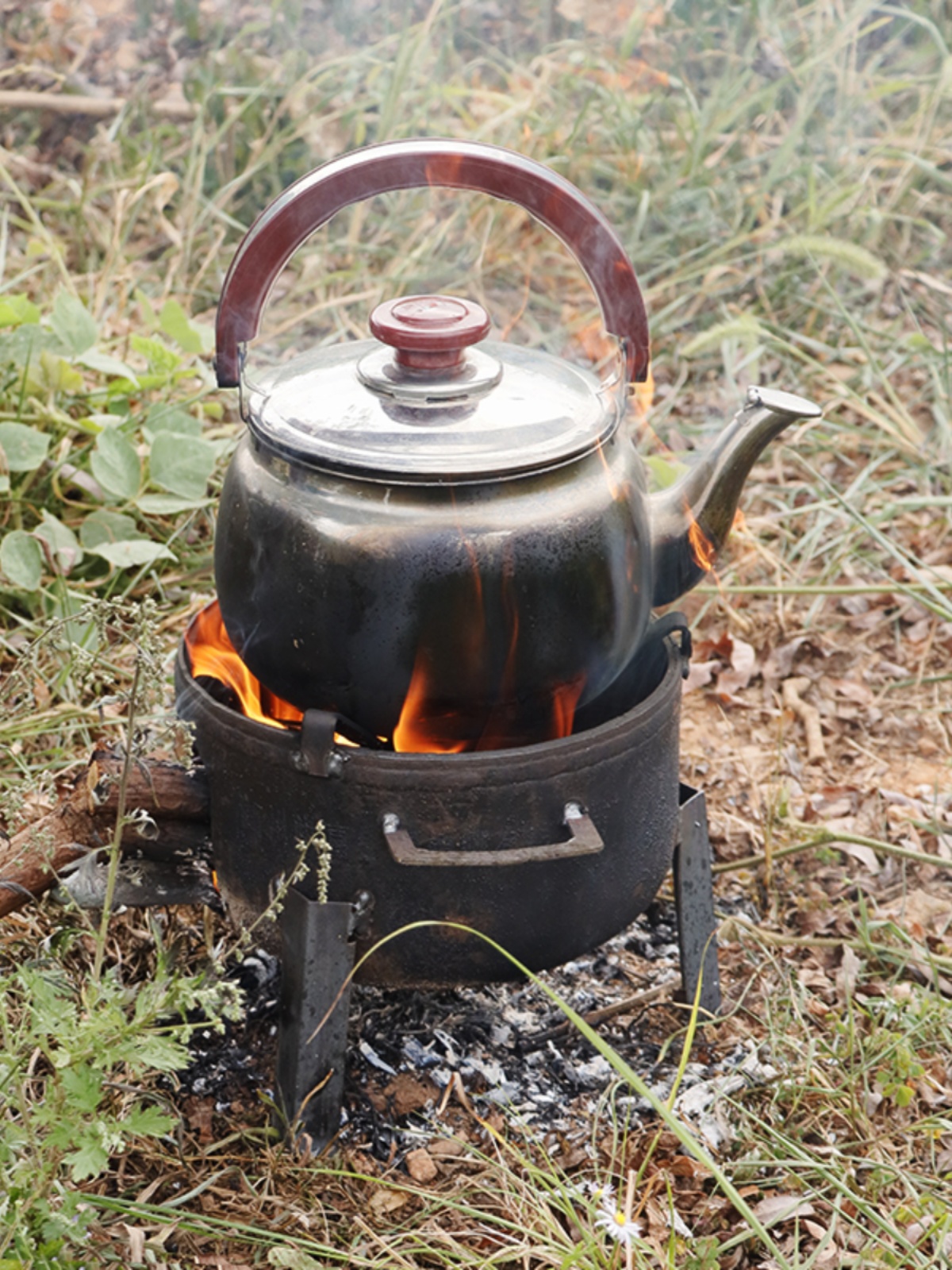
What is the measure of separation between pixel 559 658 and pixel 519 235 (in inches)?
127

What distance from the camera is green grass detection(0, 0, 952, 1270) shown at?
1867 mm

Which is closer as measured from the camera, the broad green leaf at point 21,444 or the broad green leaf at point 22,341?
the broad green leaf at point 21,444

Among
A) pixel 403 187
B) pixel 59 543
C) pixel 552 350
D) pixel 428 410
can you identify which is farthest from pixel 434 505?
pixel 552 350

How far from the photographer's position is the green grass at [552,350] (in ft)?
6.13

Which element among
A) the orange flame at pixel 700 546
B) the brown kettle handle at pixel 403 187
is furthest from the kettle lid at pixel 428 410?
the orange flame at pixel 700 546

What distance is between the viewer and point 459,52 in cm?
555

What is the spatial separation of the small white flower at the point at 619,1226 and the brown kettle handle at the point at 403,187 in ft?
4.13

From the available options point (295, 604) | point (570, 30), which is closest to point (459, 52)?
point (570, 30)

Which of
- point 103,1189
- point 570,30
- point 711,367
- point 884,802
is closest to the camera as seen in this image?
point 103,1189

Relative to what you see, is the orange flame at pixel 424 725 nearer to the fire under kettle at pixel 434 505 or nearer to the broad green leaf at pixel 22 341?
the fire under kettle at pixel 434 505

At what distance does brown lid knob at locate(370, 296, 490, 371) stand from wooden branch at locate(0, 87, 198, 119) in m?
3.40

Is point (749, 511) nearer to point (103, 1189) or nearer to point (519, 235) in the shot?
point (519, 235)

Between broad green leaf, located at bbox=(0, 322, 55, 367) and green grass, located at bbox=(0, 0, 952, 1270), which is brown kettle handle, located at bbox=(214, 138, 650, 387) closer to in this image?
green grass, located at bbox=(0, 0, 952, 1270)

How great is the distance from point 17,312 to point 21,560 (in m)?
0.64
